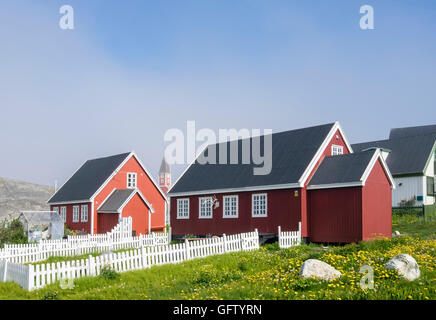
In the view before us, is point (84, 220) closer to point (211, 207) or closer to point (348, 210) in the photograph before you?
point (211, 207)

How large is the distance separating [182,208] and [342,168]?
12763mm

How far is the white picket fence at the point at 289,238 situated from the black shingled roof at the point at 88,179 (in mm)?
20683

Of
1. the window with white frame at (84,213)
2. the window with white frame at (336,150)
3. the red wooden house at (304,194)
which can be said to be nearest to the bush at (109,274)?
the red wooden house at (304,194)

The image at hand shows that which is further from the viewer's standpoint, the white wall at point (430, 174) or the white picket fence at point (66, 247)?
the white wall at point (430, 174)

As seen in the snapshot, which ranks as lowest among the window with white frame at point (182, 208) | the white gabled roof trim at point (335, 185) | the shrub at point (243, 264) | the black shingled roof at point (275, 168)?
the shrub at point (243, 264)

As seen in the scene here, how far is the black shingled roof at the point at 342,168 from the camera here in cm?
2395

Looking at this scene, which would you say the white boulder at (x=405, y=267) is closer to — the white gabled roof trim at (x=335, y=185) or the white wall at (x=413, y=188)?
the white gabled roof trim at (x=335, y=185)

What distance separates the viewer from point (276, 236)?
26.5m

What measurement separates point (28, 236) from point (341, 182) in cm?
2458

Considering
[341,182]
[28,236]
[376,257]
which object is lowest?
[28,236]

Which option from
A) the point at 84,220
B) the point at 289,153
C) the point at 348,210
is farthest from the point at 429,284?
the point at 84,220

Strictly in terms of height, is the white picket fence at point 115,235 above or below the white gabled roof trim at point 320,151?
below

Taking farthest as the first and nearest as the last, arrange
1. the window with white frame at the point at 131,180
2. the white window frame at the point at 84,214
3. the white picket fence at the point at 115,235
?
the window with white frame at the point at 131,180 → the white window frame at the point at 84,214 → the white picket fence at the point at 115,235

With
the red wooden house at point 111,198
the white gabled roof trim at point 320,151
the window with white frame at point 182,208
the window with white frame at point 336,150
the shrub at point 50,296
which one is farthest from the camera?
the red wooden house at point 111,198
